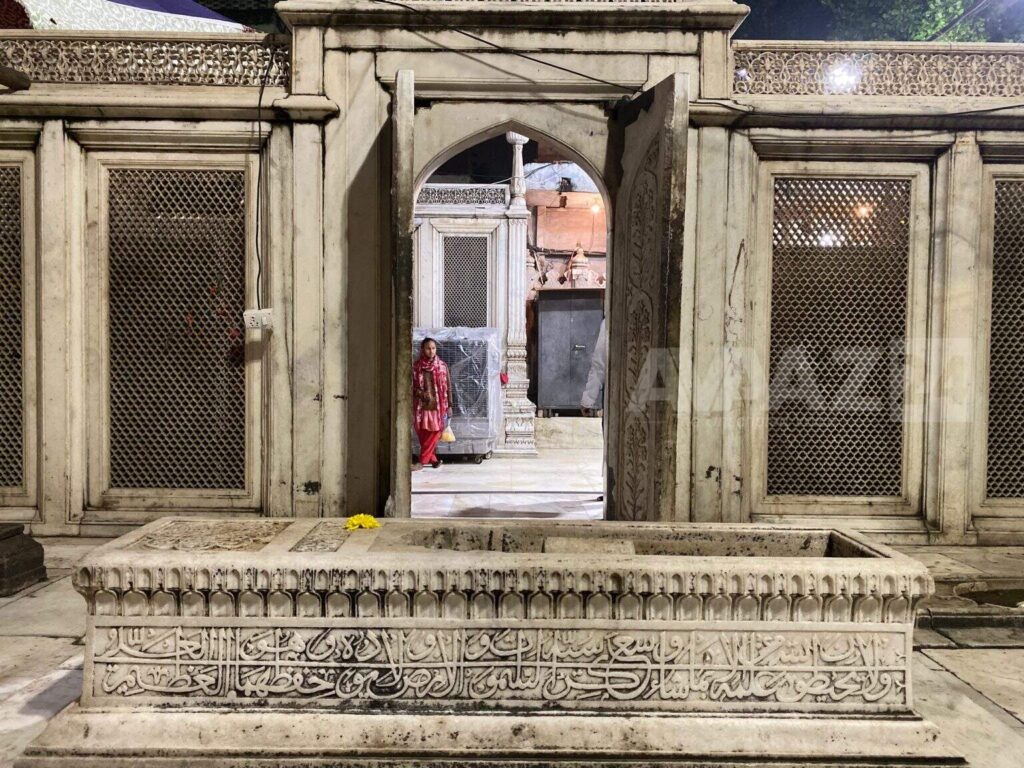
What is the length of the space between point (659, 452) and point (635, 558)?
141cm

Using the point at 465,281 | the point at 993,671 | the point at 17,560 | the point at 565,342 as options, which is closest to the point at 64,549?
the point at 17,560

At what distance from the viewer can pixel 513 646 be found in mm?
2320

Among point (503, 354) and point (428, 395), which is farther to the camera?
point (503, 354)

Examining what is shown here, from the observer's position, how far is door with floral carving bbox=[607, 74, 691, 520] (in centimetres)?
363

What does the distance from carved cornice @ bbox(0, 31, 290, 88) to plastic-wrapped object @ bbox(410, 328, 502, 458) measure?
15.5ft

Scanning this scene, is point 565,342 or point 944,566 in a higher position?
point 565,342

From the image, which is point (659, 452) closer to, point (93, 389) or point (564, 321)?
point (93, 389)

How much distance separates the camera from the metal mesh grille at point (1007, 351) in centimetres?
479

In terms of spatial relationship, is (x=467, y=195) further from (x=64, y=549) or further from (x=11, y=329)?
(x=64, y=549)

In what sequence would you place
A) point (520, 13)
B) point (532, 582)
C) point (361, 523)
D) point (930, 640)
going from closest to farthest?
point (532, 582), point (361, 523), point (930, 640), point (520, 13)

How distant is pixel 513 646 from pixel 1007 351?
4.21m

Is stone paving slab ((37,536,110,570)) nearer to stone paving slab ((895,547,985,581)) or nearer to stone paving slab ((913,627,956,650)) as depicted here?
stone paving slab ((913,627,956,650))

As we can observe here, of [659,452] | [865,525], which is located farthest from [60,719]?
[865,525]

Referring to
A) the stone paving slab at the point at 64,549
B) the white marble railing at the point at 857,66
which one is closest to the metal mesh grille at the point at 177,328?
the stone paving slab at the point at 64,549
